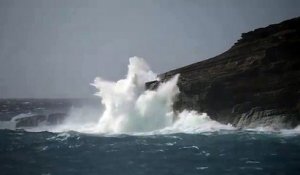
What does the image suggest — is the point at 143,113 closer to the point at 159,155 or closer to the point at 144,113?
the point at 144,113

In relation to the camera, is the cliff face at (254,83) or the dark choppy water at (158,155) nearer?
the dark choppy water at (158,155)

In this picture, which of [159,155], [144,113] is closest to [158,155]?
[159,155]

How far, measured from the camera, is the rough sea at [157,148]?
2091 cm

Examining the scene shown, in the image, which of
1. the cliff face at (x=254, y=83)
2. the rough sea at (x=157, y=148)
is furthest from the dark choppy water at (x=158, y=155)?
the cliff face at (x=254, y=83)

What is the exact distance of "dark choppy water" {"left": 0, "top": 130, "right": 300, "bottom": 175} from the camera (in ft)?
67.8

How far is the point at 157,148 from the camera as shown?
28.1 meters

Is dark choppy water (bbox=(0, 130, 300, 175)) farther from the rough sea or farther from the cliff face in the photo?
the cliff face

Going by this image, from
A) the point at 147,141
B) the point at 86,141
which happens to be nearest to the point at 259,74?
the point at 147,141

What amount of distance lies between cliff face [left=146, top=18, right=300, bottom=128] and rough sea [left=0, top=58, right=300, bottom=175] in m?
1.62

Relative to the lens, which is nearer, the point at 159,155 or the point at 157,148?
the point at 159,155

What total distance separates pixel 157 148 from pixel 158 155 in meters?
2.94

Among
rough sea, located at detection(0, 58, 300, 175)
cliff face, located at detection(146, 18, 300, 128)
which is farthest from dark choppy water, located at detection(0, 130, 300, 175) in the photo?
cliff face, located at detection(146, 18, 300, 128)

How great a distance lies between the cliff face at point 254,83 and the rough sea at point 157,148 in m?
1.62

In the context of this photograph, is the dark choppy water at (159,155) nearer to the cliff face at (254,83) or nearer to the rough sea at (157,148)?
the rough sea at (157,148)
